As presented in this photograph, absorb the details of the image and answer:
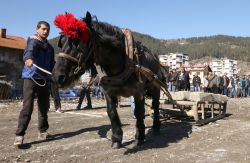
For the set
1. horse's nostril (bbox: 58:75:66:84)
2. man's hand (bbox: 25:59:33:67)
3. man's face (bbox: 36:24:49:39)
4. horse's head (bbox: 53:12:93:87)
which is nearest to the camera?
horse's head (bbox: 53:12:93:87)

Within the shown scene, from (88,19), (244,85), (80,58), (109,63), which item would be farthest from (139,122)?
(244,85)

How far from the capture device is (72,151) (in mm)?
6172

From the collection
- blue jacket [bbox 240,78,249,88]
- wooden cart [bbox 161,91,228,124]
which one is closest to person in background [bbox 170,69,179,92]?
blue jacket [bbox 240,78,249,88]

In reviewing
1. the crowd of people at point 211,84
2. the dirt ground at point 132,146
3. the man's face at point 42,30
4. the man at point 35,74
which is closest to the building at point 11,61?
the crowd of people at point 211,84

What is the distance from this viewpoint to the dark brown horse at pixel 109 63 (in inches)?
212

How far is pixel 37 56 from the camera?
22.1ft

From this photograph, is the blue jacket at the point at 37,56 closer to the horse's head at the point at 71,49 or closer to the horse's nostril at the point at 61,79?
the horse's head at the point at 71,49

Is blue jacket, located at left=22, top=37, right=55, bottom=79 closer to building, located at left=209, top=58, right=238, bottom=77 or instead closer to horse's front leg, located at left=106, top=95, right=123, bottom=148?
horse's front leg, located at left=106, top=95, right=123, bottom=148

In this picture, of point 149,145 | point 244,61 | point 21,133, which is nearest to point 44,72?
point 21,133

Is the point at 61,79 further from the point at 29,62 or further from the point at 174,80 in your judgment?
the point at 174,80

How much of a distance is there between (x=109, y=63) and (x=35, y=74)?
64.4 inches

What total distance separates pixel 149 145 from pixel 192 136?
1383 mm

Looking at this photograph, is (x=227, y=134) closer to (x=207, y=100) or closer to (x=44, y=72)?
(x=207, y=100)

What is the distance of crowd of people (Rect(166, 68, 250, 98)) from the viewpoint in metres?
23.5
